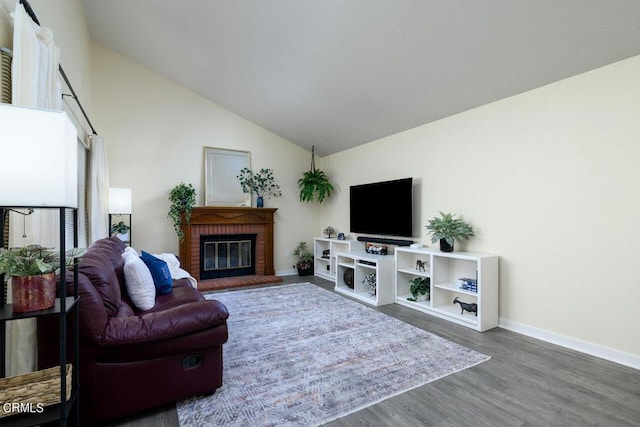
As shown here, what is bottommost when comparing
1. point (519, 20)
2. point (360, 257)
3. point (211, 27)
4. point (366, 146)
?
point (360, 257)

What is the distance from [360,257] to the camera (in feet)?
14.8

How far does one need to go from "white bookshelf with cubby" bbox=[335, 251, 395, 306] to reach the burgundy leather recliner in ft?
8.47

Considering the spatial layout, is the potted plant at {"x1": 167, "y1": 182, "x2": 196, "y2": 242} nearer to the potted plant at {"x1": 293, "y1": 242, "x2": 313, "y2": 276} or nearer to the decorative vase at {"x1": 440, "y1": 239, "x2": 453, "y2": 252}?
the potted plant at {"x1": 293, "y1": 242, "x2": 313, "y2": 276}

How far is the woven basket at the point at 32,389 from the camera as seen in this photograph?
1.30m

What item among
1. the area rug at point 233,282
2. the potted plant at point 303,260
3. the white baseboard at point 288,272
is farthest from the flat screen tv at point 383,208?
the area rug at point 233,282

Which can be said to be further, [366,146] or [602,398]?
[366,146]

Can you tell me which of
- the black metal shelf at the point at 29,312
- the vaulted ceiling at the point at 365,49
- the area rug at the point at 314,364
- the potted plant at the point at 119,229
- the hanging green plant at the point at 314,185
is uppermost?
the vaulted ceiling at the point at 365,49

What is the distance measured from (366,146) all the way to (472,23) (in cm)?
286

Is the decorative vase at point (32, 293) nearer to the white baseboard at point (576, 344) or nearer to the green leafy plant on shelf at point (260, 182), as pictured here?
the white baseboard at point (576, 344)

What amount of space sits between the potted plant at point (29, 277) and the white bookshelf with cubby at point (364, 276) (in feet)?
11.3

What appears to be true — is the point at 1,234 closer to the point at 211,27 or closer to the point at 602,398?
the point at 211,27

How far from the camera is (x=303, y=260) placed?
615 centimetres

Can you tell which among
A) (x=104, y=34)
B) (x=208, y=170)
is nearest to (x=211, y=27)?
(x=104, y=34)

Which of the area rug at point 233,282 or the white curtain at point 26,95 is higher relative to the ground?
the white curtain at point 26,95
